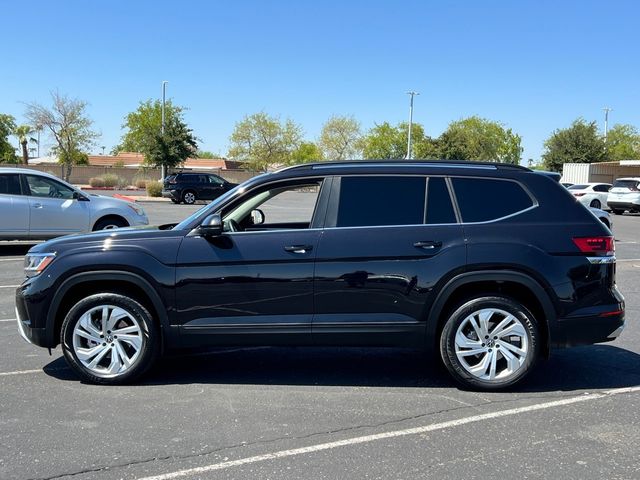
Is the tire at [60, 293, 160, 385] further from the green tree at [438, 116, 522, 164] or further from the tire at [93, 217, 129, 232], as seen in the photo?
the green tree at [438, 116, 522, 164]

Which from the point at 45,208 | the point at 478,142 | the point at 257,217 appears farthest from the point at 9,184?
the point at 478,142

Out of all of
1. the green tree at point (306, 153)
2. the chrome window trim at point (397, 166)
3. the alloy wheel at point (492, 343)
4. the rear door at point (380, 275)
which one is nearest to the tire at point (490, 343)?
the alloy wheel at point (492, 343)

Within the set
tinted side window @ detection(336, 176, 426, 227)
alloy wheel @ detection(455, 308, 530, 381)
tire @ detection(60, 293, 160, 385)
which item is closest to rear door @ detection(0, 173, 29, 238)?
tire @ detection(60, 293, 160, 385)

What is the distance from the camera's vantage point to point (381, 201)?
5.28 meters

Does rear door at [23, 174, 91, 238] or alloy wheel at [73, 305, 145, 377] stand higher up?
rear door at [23, 174, 91, 238]

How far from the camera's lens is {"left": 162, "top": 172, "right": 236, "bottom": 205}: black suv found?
3253cm

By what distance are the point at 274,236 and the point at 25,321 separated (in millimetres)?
2192

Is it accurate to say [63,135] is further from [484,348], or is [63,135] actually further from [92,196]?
[484,348]

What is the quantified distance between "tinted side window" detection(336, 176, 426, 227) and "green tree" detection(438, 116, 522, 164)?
57399 millimetres

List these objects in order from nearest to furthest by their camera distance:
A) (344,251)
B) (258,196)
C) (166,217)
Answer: (344,251) < (258,196) < (166,217)

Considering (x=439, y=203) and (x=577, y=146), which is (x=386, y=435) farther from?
(x=577, y=146)

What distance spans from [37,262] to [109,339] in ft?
2.92

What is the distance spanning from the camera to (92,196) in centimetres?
1306

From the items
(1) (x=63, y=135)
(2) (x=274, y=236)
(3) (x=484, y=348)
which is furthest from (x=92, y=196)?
(1) (x=63, y=135)
